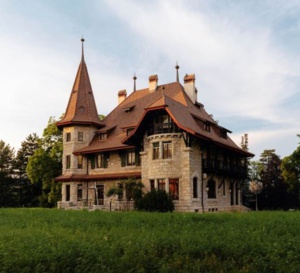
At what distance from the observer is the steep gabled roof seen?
35594 millimetres

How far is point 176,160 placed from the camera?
28.5m

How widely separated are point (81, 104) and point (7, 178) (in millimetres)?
22848

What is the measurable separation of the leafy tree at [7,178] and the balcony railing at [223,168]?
3157 cm

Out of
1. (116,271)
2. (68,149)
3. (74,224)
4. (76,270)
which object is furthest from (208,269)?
(68,149)

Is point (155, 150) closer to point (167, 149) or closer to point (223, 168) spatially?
point (167, 149)

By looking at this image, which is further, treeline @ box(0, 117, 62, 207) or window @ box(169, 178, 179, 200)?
treeline @ box(0, 117, 62, 207)

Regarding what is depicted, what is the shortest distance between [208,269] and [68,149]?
2932 cm

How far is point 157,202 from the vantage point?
26.1 m

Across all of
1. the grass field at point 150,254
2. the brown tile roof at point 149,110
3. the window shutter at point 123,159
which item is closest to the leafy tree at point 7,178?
the brown tile roof at point 149,110

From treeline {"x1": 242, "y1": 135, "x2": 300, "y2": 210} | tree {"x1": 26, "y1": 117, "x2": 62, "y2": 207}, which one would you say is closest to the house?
tree {"x1": 26, "y1": 117, "x2": 62, "y2": 207}

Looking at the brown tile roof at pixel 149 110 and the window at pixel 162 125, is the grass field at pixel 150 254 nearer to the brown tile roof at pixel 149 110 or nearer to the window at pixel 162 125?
the window at pixel 162 125

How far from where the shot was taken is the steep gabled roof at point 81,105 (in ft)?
117

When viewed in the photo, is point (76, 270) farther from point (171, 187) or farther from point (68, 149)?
point (68, 149)

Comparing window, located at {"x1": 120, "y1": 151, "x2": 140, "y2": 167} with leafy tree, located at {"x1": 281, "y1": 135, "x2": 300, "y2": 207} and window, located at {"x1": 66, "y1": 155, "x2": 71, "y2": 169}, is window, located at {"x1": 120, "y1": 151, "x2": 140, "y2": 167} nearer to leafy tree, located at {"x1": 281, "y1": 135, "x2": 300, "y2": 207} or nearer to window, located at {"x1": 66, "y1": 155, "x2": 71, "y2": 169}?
window, located at {"x1": 66, "y1": 155, "x2": 71, "y2": 169}
